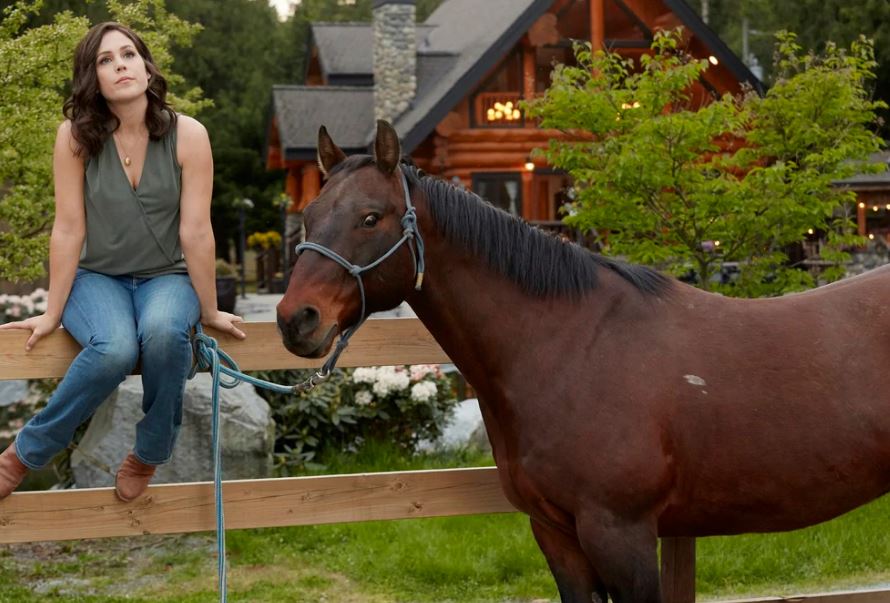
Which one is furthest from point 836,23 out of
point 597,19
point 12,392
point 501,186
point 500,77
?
point 12,392

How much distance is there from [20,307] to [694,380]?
19.5ft

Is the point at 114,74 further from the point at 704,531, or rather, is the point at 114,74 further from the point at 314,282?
the point at 704,531

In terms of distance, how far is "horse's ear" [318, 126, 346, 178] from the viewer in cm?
285

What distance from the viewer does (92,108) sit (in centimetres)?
309

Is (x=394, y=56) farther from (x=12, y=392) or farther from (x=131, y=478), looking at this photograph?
A: (x=131, y=478)

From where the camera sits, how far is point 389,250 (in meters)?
2.76

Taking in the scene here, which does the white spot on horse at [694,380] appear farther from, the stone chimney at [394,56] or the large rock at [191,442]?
the stone chimney at [394,56]

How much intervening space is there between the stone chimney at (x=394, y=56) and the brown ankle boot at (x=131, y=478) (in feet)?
52.3

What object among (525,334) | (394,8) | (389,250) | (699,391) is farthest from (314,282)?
(394,8)

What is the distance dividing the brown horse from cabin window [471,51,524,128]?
16226 mm

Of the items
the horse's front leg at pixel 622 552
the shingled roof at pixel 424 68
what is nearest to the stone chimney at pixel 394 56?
the shingled roof at pixel 424 68

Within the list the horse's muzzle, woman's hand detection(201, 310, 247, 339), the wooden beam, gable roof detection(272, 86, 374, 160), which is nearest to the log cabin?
the wooden beam

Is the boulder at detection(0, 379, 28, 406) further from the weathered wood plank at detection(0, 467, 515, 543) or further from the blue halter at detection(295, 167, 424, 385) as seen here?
the blue halter at detection(295, 167, 424, 385)

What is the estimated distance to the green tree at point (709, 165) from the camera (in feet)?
23.1
